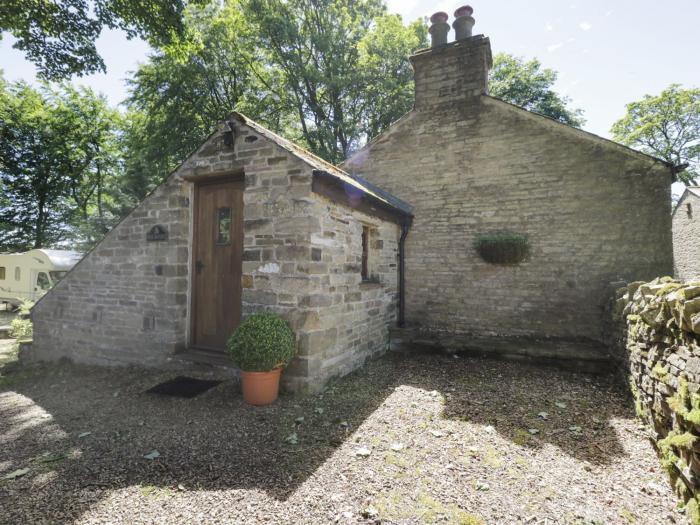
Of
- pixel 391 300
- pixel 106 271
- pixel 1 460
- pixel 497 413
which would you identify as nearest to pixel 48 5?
pixel 106 271

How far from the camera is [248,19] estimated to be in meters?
14.4

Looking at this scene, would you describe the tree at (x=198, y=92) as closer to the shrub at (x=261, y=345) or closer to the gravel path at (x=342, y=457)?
the gravel path at (x=342, y=457)

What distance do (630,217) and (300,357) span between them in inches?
280

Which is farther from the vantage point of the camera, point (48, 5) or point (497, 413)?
point (48, 5)

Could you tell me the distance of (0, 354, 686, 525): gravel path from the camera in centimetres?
254

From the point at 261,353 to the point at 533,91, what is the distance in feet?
70.6

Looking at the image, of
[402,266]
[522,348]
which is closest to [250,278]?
[402,266]

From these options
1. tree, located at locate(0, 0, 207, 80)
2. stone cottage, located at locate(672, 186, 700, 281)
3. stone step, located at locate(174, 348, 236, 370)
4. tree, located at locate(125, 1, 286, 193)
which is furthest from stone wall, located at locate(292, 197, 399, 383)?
stone cottage, located at locate(672, 186, 700, 281)

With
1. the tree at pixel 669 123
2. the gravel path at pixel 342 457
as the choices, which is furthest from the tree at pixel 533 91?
the gravel path at pixel 342 457

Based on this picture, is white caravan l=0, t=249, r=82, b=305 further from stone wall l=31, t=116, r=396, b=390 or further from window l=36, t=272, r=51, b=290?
stone wall l=31, t=116, r=396, b=390

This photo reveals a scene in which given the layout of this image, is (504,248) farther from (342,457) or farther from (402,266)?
(342,457)

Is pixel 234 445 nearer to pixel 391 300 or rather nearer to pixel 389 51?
pixel 391 300

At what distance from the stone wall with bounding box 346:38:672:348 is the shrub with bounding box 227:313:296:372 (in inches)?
183

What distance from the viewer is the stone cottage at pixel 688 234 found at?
14680mm
